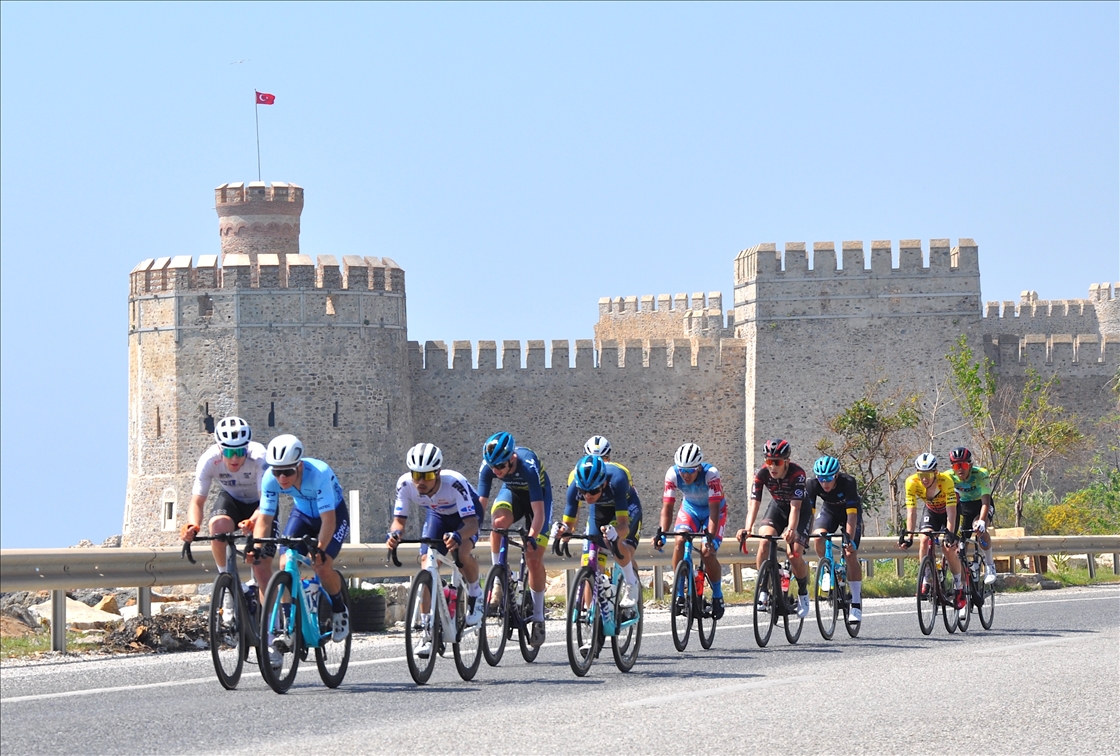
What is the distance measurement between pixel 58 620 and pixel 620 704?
476 centimetres

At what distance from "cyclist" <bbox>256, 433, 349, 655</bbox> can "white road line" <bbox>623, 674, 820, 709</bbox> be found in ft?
6.01

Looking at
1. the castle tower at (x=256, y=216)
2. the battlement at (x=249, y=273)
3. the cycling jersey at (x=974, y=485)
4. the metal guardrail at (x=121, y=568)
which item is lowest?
the metal guardrail at (x=121, y=568)

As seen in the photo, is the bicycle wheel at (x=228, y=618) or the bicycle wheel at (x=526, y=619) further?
the bicycle wheel at (x=526, y=619)

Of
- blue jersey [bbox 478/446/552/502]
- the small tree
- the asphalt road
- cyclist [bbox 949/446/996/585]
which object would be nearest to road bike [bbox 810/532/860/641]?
the asphalt road

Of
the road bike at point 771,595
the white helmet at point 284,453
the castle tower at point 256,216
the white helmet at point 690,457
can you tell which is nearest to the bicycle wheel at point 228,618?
the white helmet at point 284,453

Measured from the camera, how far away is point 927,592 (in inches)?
598

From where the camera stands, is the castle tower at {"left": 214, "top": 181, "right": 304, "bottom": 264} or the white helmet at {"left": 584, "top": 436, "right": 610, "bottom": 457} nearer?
the white helmet at {"left": 584, "top": 436, "right": 610, "bottom": 457}

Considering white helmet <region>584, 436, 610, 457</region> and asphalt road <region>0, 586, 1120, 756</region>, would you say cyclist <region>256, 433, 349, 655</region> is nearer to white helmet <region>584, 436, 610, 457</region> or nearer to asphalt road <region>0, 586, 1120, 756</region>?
asphalt road <region>0, 586, 1120, 756</region>

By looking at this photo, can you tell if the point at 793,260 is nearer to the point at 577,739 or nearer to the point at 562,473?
the point at 562,473

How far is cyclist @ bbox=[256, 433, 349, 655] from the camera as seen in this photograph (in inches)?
429

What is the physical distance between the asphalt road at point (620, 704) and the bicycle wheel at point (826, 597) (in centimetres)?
55

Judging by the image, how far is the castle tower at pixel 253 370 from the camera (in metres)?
38.0

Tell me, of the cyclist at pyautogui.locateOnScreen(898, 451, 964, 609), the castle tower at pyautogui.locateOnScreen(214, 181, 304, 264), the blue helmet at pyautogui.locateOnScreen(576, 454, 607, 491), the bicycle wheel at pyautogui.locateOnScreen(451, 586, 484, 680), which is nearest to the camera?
the bicycle wheel at pyautogui.locateOnScreen(451, 586, 484, 680)

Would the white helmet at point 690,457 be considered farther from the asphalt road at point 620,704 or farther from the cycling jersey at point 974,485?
the cycling jersey at point 974,485
